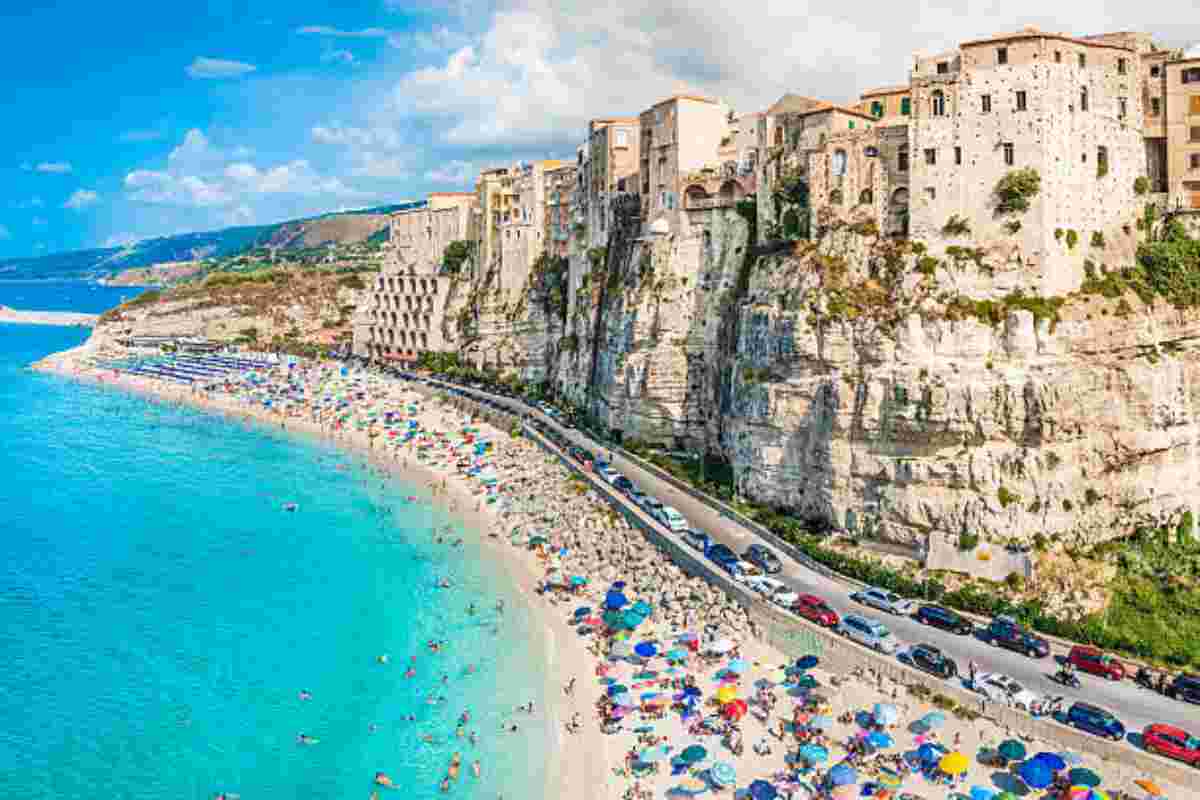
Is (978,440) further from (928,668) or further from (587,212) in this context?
(587,212)

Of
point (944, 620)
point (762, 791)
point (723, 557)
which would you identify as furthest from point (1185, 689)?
point (723, 557)

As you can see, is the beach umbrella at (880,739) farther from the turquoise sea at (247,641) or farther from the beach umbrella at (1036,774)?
the turquoise sea at (247,641)

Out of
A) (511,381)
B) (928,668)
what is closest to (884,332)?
(928,668)

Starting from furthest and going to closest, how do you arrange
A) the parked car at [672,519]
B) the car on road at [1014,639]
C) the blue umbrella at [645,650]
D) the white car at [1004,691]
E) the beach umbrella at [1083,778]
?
1. the parked car at [672,519]
2. the blue umbrella at [645,650]
3. the car on road at [1014,639]
4. the white car at [1004,691]
5. the beach umbrella at [1083,778]

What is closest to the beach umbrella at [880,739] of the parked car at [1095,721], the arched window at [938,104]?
the parked car at [1095,721]

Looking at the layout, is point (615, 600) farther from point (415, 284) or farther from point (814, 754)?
point (415, 284)

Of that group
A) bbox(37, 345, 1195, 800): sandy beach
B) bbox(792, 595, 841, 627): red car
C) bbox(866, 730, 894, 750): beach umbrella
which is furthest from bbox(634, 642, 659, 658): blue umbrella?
bbox(866, 730, 894, 750): beach umbrella

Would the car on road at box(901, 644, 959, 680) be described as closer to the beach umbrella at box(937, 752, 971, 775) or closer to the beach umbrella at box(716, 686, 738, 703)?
the beach umbrella at box(937, 752, 971, 775)
